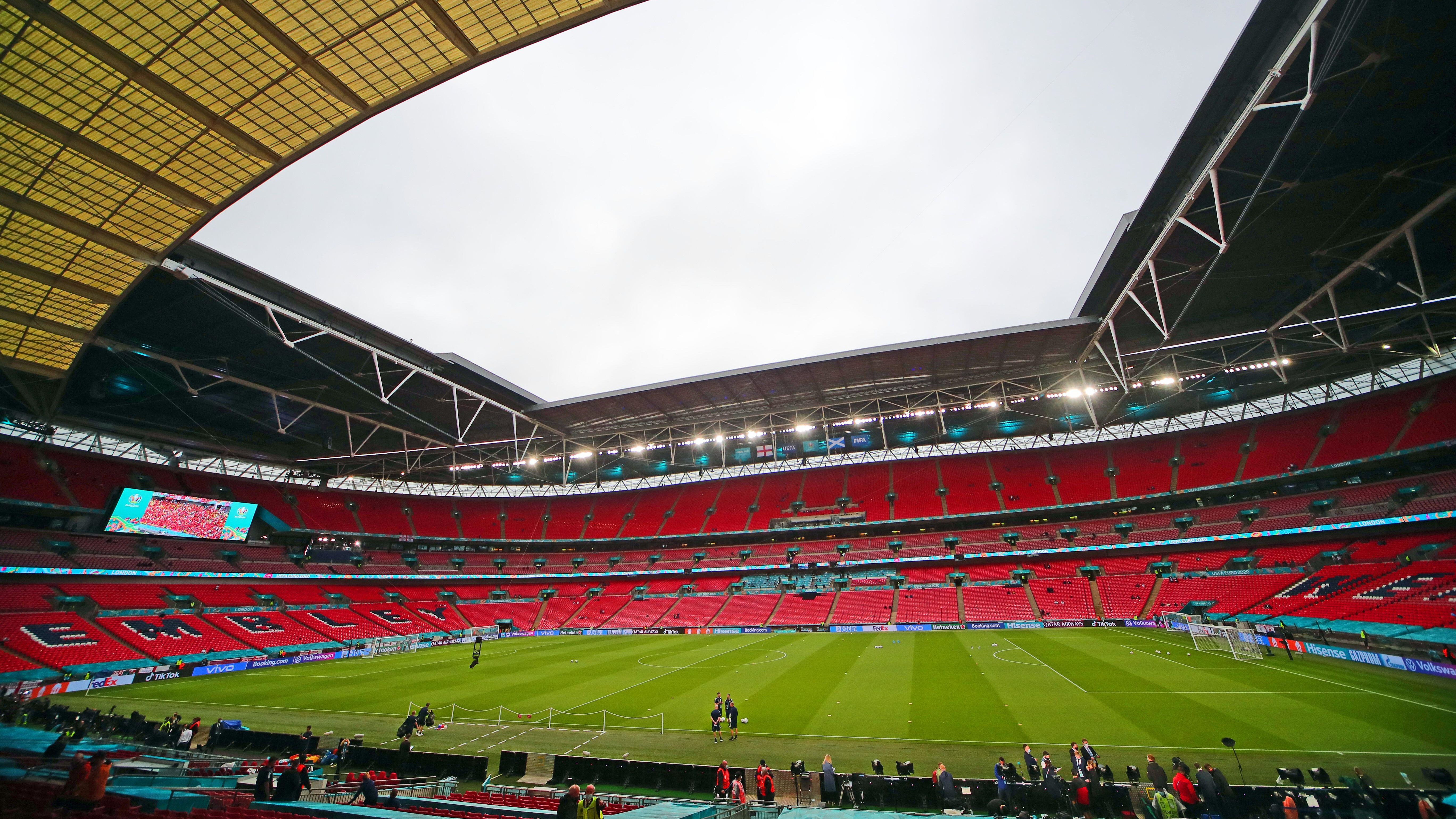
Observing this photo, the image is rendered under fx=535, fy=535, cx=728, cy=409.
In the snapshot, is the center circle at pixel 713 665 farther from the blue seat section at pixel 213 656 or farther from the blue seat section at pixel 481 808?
the blue seat section at pixel 213 656

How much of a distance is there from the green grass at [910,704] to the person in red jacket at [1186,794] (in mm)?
2519

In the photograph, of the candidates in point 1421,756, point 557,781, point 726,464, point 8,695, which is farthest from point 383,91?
point 726,464

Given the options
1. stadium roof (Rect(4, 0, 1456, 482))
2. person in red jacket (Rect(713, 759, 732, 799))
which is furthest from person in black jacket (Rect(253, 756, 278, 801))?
stadium roof (Rect(4, 0, 1456, 482))

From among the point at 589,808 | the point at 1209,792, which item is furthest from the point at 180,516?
the point at 1209,792

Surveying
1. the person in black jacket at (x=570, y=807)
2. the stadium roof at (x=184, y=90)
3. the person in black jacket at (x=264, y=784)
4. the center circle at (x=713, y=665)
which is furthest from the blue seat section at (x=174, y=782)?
the center circle at (x=713, y=665)

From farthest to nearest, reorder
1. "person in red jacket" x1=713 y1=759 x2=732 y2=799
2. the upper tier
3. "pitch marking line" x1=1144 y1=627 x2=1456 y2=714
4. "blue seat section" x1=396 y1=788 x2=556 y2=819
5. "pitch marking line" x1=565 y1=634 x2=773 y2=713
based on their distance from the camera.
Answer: the upper tier, "pitch marking line" x1=565 y1=634 x2=773 y2=713, "pitch marking line" x1=1144 y1=627 x2=1456 y2=714, "person in red jacket" x1=713 y1=759 x2=732 y2=799, "blue seat section" x1=396 y1=788 x2=556 y2=819

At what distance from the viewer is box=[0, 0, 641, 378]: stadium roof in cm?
1001

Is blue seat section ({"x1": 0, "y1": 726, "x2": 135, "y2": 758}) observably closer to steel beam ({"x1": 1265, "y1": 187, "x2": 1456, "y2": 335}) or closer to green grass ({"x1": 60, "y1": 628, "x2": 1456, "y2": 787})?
green grass ({"x1": 60, "y1": 628, "x2": 1456, "y2": 787})

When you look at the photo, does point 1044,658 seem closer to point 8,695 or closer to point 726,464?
point 726,464

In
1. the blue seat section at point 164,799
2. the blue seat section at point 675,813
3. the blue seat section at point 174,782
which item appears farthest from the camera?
the blue seat section at point 174,782

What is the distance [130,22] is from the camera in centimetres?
1006

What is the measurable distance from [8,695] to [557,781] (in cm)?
2380

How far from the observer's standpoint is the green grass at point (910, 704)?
40.7 ft

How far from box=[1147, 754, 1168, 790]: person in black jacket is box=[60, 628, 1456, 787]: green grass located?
9.08 ft
